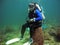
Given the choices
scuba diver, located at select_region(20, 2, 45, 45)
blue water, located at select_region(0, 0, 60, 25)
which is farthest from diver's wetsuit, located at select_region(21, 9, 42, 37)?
blue water, located at select_region(0, 0, 60, 25)

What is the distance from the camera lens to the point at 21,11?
428 centimetres

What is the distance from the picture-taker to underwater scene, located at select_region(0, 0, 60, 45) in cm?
421

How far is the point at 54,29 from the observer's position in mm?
4250

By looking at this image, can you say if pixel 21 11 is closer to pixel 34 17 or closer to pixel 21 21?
pixel 21 21

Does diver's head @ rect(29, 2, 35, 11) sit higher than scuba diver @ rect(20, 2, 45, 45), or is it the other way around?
diver's head @ rect(29, 2, 35, 11)

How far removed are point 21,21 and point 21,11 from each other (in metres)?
0.19

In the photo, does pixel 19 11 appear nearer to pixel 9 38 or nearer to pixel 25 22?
pixel 25 22

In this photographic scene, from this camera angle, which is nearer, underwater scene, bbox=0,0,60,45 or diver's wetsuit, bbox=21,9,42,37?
diver's wetsuit, bbox=21,9,42,37

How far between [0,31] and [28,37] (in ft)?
1.88

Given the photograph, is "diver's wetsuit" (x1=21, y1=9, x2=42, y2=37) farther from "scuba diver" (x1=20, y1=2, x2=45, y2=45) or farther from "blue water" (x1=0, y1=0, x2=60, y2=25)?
"blue water" (x1=0, y1=0, x2=60, y2=25)

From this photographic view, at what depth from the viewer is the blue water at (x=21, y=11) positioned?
13.9ft

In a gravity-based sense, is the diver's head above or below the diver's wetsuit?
above

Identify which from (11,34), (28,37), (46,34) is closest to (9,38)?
(11,34)

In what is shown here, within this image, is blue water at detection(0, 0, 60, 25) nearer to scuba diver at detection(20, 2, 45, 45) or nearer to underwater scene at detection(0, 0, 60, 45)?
underwater scene at detection(0, 0, 60, 45)
